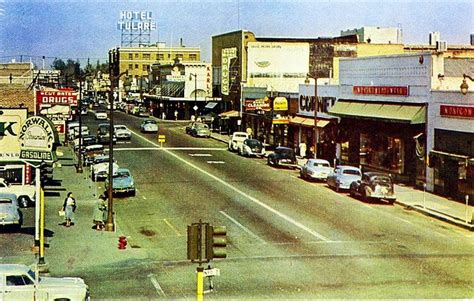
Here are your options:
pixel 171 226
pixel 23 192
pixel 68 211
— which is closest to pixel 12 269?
pixel 68 211

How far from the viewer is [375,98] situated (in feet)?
176

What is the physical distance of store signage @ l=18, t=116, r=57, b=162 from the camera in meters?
27.7

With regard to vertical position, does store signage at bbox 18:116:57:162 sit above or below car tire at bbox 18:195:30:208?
above

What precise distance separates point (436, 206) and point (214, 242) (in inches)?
1010

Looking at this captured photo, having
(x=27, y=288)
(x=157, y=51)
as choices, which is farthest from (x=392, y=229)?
(x=157, y=51)

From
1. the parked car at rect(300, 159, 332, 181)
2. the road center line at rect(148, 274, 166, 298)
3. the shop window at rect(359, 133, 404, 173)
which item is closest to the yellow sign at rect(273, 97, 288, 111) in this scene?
the shop window at rect(359, 133, 404, 173)

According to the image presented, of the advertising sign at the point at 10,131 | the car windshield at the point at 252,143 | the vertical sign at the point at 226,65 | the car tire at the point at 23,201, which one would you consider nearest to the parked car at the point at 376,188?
the car tire at the point at 23,201

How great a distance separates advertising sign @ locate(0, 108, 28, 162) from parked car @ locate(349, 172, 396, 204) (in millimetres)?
18034

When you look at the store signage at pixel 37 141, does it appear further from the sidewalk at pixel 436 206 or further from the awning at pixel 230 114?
the awning at pixel 230 114

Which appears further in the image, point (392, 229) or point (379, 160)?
point (379, 160)

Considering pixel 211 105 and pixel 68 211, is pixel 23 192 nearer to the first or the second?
pixel 68 211

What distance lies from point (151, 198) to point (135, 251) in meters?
13.6

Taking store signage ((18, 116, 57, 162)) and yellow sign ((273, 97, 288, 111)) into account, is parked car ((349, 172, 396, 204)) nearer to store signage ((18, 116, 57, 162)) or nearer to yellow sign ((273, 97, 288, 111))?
store signage ((18, 116, 57, 162))

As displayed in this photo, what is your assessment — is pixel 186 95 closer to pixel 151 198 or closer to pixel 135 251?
pixel 151 198
